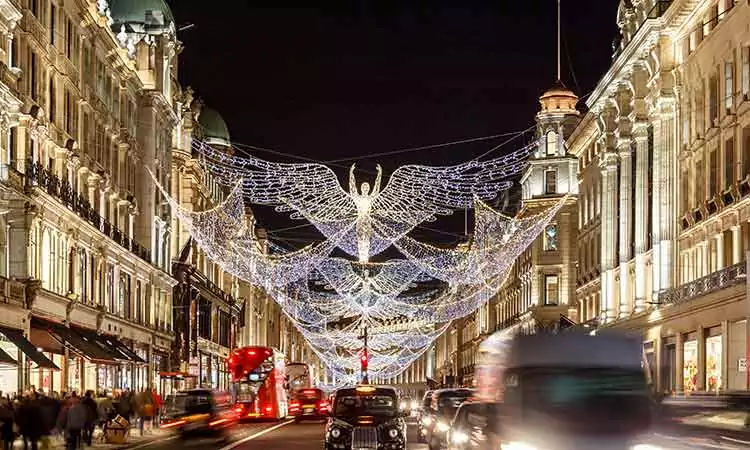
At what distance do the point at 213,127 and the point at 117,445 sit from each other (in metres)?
77.1

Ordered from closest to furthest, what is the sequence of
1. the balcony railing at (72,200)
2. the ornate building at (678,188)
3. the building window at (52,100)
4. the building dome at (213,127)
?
the balcony railing at (72,200), the ornate building at (678,188), the building window at (52,100), the building dome at (213,127)

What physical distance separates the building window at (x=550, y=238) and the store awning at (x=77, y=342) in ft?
158

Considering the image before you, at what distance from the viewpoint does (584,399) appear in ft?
75.6

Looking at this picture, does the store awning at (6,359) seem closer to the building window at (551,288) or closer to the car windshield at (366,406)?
the car windshield at (366,406)

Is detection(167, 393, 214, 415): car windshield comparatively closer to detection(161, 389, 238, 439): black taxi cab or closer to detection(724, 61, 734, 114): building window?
detection(161, 389, 238, 439): black taxi cab

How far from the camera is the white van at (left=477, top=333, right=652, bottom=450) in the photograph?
22688 millimetres

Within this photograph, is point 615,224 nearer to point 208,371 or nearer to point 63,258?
point 63,258

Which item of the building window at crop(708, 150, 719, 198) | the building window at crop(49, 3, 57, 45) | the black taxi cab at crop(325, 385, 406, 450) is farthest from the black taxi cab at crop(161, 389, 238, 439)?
the building window at crop(708, 150, 719, 198)

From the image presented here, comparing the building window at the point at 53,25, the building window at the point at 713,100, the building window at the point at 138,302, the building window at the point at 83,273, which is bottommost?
the building window at the point at 138,302

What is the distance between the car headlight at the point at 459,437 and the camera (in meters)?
30.1

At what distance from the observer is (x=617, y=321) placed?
73562 mm

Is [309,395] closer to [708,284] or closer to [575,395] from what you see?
[708,284]

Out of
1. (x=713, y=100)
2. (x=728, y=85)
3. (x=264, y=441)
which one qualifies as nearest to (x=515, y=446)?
(x=264, y=441)

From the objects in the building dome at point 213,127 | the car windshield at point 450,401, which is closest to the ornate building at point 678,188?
the car windshield at point 450,401
